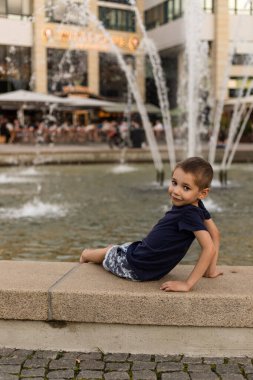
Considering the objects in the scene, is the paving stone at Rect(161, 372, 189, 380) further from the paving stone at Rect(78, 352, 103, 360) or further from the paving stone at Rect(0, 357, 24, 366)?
the paving stone at Rect(0, 357, 24, 366)

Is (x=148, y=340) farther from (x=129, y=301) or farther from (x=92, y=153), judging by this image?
(x=92, y=153)

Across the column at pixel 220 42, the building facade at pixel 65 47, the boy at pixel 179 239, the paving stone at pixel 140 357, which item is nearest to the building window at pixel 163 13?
the building facade at pixel 65 47

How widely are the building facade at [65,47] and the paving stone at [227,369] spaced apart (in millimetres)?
40242

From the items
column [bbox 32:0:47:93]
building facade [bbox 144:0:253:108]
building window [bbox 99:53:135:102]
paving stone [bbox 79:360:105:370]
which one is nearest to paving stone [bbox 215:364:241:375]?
paving stone [bbox 79:360:105:370]

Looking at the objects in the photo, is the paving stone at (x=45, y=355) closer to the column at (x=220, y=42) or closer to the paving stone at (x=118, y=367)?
the paving stone at (x=118, y=367)

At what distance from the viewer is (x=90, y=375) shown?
122 inches

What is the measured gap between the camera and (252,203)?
1102 cm

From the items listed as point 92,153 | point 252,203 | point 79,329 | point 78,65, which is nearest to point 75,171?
point 92,153

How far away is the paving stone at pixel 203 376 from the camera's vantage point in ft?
10.1

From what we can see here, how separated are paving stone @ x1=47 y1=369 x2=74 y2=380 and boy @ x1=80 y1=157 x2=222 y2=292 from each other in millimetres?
731

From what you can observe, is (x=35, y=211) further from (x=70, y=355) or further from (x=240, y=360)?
(x=240, y=360)

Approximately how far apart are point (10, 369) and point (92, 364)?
0.44 meters

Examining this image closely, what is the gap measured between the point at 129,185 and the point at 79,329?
10787mm

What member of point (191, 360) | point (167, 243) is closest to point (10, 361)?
point (191, 360)
